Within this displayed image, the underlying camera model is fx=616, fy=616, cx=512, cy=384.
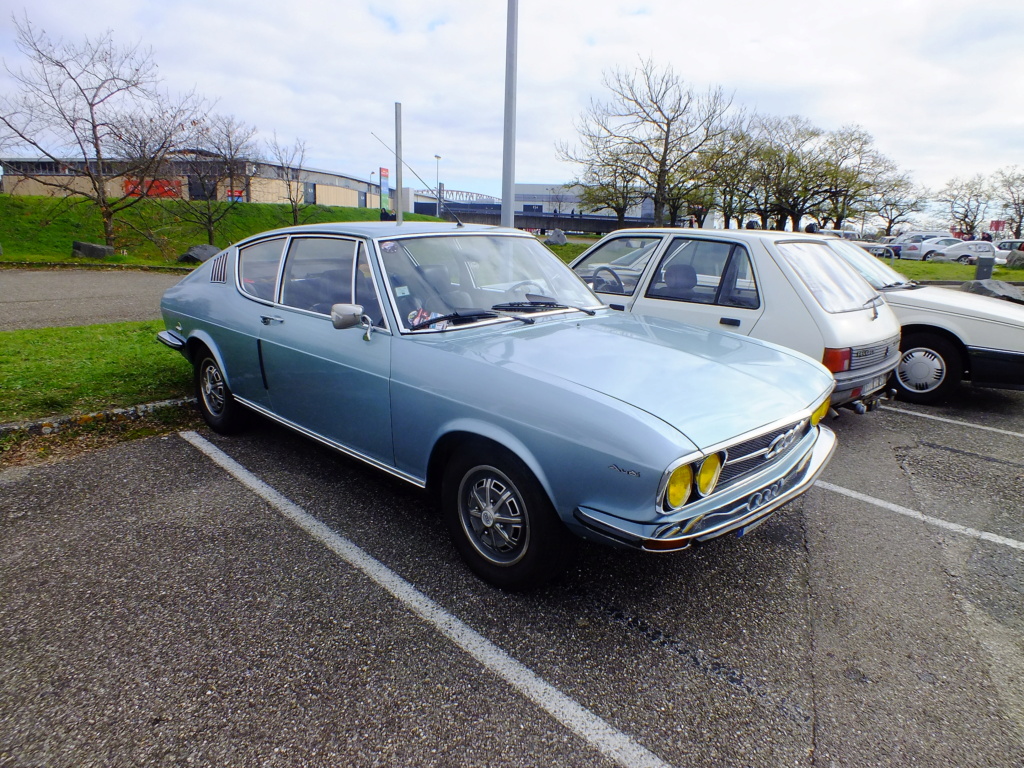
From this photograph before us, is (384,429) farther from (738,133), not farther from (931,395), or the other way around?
(738,133)

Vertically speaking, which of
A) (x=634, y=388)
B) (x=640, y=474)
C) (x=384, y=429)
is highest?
(x=634, y=388)

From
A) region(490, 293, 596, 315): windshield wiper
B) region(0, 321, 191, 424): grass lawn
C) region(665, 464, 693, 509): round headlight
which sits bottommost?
region(0, 321, 191, 424): grass lawn

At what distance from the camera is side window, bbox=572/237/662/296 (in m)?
5.68

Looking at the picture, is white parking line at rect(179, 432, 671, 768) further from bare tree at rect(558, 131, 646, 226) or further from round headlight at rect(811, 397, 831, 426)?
bare tree at rect(558, 131, 646, 226)

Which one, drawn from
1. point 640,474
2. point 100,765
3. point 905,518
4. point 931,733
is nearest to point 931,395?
point 905,518

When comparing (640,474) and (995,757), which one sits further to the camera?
(640,474)

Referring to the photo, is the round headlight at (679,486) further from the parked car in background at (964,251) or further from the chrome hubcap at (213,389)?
the parked car in background at (964,251)

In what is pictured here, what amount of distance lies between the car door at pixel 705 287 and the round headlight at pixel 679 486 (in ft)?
9.77

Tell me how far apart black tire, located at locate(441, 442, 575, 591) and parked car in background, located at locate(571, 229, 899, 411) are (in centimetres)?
217

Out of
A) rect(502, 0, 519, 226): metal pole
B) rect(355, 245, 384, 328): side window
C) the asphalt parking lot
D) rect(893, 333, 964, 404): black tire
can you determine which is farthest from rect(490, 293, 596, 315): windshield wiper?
rect(502, 0, 519, 226): metal pole

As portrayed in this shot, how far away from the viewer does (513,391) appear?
2.61 meters

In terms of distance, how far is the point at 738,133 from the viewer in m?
27.9

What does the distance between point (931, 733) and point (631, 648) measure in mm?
1050

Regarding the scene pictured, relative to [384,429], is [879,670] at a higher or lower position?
lower
